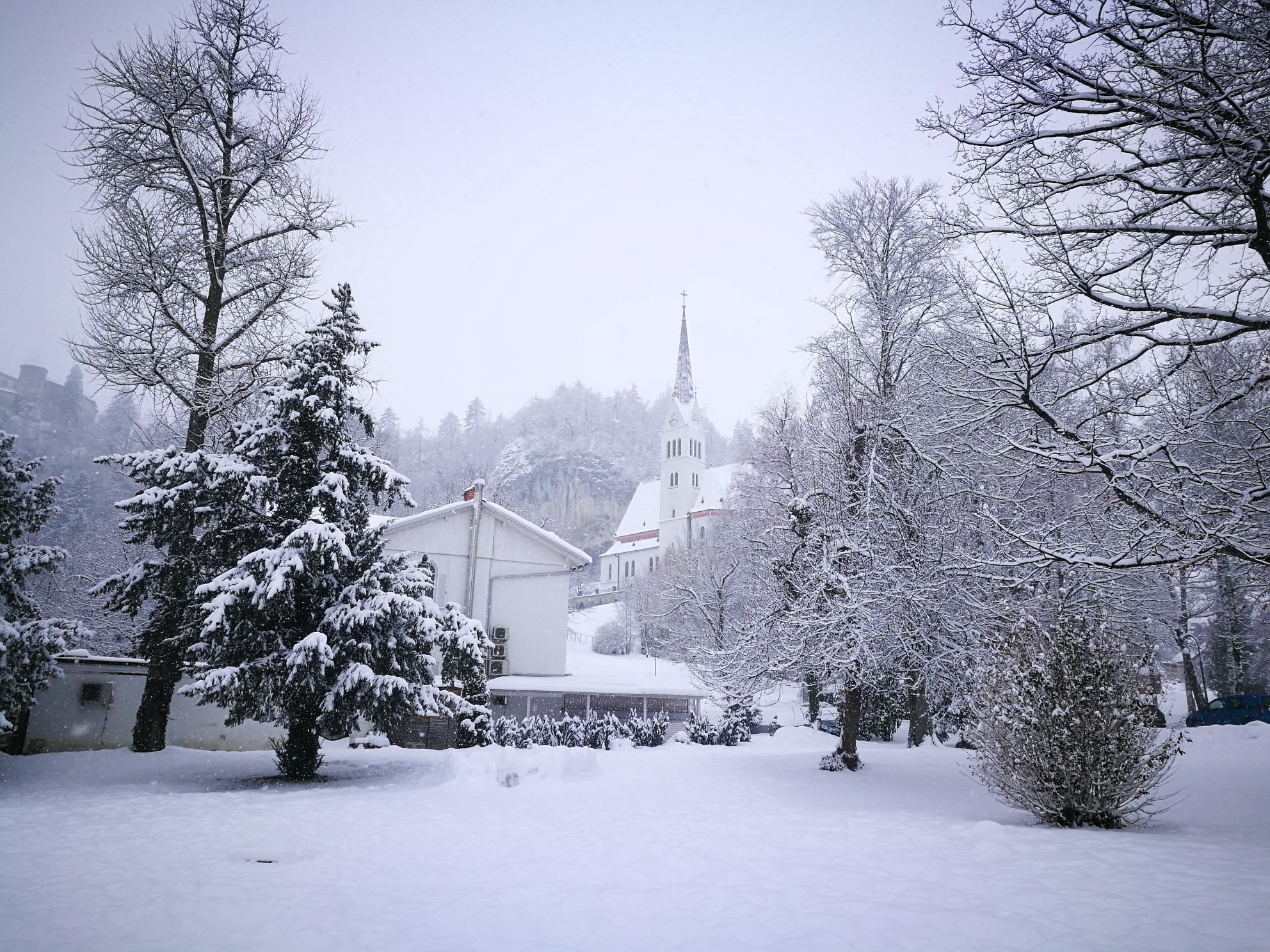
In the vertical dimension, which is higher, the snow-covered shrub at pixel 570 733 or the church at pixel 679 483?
the church at pixel 679 483

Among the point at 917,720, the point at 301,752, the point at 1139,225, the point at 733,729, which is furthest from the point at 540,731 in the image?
the point at 1139,225

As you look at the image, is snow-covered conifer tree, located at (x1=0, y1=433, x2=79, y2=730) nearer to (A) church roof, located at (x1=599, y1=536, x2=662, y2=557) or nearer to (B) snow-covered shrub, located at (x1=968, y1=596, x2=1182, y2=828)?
(B) snow-covered shrub, located at (x1=968, y1=596, x2=1182, y2=828)

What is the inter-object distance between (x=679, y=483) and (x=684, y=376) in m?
12.1

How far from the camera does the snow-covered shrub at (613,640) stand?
49000 millimetres

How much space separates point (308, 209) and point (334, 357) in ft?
13.9

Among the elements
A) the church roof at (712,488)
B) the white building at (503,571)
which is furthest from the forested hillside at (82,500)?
the church roof at (712,488)

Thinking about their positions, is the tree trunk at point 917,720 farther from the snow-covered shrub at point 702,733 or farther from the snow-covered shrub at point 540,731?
the snow-covered shrub at point 540,731

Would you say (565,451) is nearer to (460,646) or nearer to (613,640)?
(613,640)

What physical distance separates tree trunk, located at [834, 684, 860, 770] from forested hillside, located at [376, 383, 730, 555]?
5851cm

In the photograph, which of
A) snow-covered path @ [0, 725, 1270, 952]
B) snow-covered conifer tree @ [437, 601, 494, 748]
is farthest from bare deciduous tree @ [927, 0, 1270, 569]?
snow-covered conifer tree @ [437, 601, 494, 748]

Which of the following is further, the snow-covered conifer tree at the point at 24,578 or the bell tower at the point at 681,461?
the bell tower at the point at 681,461

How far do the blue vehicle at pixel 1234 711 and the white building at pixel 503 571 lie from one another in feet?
70.1

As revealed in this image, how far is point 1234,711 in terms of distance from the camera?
21.8m

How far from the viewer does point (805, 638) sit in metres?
11.4
